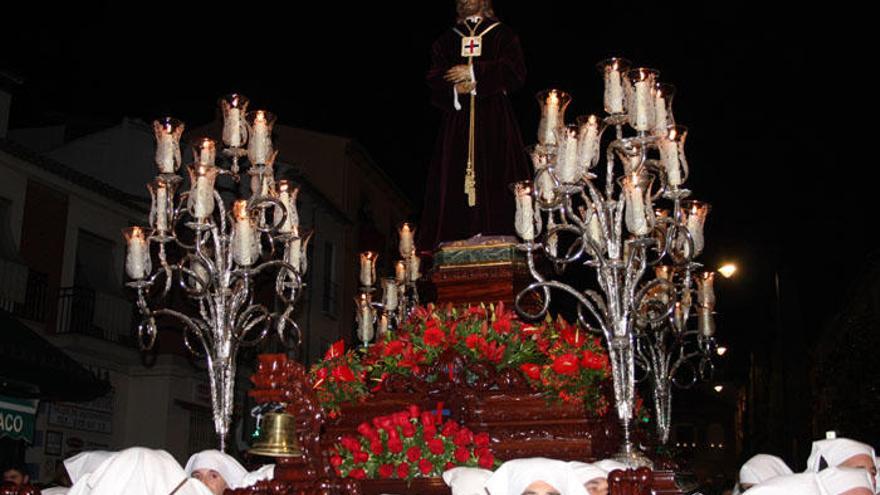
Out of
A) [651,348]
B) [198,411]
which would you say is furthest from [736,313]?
[651,348]

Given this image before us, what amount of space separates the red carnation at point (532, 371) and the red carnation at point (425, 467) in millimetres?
1414

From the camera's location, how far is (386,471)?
7.36 m

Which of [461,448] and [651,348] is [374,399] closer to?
[461,448]

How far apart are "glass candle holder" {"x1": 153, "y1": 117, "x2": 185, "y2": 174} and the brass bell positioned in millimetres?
4185

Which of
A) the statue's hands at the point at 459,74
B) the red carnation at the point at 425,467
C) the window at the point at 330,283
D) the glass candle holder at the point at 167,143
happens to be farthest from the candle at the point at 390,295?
the window at the point at 330,283

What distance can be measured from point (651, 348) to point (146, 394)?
13496 mm

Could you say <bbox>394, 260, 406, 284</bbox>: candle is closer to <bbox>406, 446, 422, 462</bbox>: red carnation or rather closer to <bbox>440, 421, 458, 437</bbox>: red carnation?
<bbox>440, 421, 458, 437</bbox>: red carnation

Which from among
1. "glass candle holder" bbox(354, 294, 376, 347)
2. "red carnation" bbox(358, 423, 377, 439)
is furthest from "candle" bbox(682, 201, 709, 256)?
"glass candle holder" bbox(354, 294, 376, 347)

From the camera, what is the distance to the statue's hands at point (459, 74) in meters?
11.5

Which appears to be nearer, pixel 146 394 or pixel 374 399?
pixel 374 399

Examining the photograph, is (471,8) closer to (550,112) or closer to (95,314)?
(550,112)

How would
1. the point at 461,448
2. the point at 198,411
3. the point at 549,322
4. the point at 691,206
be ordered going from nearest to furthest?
the point at 461,448
the point at 549,322
the point at 691,206
the point at 198,411

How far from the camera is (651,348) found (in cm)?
1361

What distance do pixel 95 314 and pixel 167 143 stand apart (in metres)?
13.1
